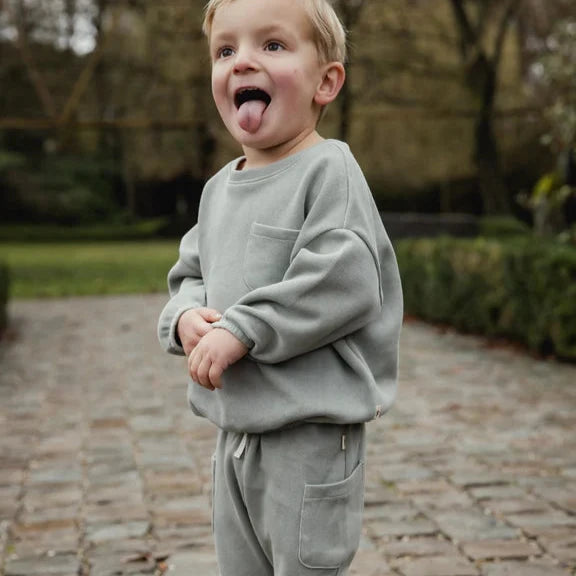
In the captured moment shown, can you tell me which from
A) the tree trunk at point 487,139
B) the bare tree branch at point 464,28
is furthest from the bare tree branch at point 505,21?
the bare tree branch at point 464,28

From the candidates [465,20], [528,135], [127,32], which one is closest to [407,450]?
[465,20]

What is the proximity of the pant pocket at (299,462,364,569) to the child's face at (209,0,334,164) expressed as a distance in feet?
2.56

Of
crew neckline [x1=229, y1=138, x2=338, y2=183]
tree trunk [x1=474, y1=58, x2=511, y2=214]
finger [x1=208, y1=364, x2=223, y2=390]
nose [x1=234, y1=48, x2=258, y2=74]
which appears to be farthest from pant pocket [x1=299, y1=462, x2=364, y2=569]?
tree trunk [x1=474, y1=58, x2=511, y2=214]

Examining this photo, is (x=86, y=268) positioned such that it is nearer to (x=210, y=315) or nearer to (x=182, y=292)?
(x=182, y=292)

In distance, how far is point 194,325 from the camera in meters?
2.06

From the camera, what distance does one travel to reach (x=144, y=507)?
14.1ft

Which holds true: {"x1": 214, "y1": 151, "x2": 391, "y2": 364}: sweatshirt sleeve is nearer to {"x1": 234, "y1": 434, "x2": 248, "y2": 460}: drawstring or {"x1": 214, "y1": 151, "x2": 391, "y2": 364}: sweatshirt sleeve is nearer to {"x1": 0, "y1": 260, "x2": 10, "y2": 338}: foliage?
{"x1": 234, "y1": 434, "x2": 248, "y2": 460}: drawstring

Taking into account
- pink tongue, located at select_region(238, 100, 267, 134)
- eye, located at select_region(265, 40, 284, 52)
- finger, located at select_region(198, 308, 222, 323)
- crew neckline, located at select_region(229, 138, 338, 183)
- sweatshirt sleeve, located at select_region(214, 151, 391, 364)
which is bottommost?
finger, located at select_region(198, 308, 222, 323)

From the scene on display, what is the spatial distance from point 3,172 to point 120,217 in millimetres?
4498

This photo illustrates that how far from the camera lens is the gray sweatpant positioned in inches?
81.2

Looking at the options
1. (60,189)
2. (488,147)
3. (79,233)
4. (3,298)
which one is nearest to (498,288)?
(3,298)

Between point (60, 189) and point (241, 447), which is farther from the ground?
point (241, 447)

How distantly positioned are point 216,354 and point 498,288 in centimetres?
732

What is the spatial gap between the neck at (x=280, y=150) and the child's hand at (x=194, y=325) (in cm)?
35
